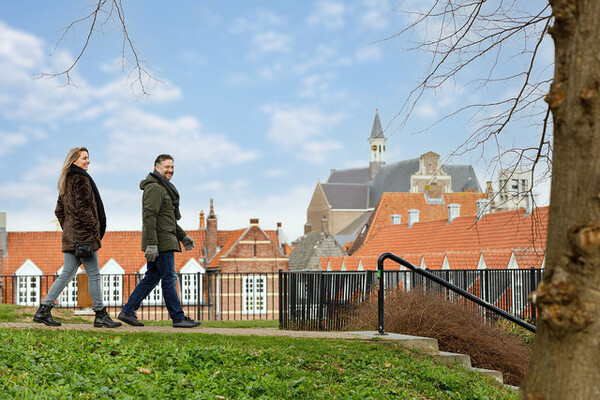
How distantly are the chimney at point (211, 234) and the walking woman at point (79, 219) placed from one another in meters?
45.2

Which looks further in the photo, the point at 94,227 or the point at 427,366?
the point at 94,227

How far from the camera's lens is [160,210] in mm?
9273

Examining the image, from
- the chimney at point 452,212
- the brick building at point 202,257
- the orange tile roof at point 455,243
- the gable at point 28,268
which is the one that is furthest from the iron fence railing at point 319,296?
the gable at point 28,268

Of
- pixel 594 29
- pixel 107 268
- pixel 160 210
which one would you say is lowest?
pixel 107 268

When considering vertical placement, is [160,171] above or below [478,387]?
above

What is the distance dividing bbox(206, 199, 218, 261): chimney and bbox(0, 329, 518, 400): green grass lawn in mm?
45614

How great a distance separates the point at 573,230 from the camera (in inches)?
145

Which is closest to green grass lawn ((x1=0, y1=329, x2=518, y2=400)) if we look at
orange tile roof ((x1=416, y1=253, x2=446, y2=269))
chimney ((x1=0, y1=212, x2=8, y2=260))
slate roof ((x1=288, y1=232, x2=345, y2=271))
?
orange tile roof ((x1=416, y1=253, x2=446, y2=269))

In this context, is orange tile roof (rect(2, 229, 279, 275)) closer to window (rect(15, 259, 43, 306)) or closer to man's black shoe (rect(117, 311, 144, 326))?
window (rect(15, 259, 43, 306))

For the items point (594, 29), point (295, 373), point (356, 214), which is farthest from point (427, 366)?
point (356, 214)

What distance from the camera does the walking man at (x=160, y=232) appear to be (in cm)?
906

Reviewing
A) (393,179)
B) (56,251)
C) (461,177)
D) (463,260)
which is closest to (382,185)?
(393,179)

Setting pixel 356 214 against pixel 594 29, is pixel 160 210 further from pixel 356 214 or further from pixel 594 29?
pixel 356 214

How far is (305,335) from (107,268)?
42371 mm
